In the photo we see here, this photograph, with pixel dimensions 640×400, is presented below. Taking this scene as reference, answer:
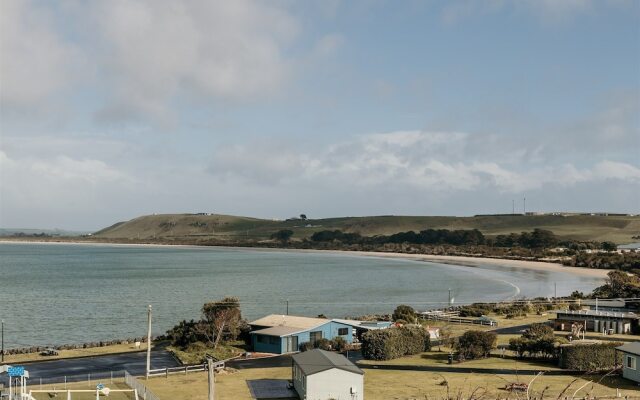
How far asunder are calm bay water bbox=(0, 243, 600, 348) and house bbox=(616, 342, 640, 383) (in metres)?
43.8

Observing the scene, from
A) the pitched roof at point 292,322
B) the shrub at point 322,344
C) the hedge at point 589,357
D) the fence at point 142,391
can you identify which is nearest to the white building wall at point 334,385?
the fence at point 142,391

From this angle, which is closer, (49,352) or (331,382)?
(331,382)

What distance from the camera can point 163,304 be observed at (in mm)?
93250

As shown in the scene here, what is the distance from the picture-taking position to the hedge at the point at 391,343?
155ft

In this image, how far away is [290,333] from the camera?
51.3m

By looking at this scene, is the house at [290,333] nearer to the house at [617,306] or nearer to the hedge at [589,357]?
the hedge at [589,357]

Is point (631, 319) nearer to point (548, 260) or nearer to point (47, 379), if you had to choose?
point (47, 379)

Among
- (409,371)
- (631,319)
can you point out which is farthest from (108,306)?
(631,319)

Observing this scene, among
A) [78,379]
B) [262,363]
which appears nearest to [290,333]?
[262,363]

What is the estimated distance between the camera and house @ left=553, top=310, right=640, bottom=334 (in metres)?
58.3

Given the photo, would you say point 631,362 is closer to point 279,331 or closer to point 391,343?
point 391,343

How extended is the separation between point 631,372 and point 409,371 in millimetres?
13428

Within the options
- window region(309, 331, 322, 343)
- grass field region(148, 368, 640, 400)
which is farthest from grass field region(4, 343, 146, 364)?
window region(309, 331, 322, 343)

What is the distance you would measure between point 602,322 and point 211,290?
229 feet
